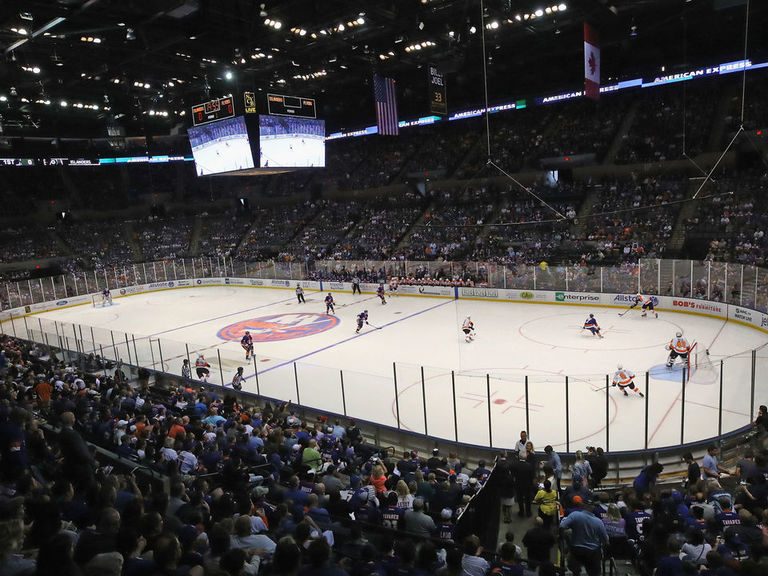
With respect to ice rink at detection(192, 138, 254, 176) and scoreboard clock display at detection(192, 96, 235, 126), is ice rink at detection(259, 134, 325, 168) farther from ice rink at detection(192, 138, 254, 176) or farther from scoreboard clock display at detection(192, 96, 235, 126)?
scoreboard clock display at detection(192, 96, 235, 126)

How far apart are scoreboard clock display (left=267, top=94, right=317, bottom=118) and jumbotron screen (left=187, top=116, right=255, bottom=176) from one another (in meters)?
1.48

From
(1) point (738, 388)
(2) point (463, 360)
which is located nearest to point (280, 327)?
(2) point (463, 360)

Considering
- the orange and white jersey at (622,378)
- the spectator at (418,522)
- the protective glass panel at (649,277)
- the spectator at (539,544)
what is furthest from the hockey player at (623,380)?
the protective glass panel at (649,277)

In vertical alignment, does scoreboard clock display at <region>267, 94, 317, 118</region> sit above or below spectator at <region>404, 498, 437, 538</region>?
above

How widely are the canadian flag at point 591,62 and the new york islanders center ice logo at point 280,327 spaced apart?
14.0 meters

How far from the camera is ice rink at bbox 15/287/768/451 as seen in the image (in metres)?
11.3

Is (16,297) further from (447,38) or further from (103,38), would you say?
(447,38)

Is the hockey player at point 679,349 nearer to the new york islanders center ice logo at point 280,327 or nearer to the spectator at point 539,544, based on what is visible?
the spectator at point 539,544

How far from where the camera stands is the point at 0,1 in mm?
17359

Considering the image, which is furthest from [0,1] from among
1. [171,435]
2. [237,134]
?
[171,435]

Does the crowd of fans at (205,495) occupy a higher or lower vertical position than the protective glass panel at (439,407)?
higher

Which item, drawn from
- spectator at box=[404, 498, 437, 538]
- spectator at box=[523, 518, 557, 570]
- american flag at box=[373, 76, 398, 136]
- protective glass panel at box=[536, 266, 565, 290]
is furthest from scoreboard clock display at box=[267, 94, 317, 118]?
spectator at box=[523, 518, 557, 570]

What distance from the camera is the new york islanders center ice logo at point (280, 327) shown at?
Result: 23.1m

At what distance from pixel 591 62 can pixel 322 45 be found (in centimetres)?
1376
